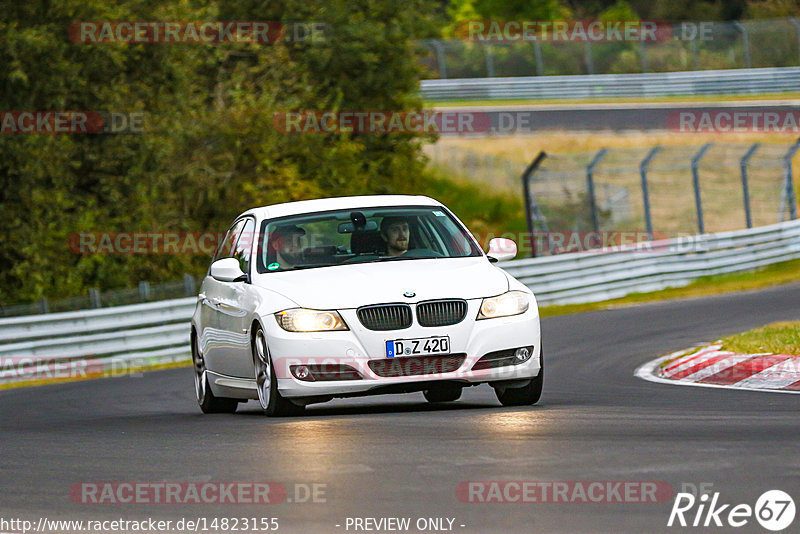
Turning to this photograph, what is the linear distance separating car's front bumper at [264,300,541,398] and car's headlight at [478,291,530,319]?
4cm

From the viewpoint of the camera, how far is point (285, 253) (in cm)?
1135

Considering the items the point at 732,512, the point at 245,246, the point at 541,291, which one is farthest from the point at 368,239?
the point at 541,291

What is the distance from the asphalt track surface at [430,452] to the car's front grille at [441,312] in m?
0.61

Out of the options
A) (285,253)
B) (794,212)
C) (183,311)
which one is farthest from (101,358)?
(794,212)

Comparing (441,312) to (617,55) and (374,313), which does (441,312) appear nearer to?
(374,313)

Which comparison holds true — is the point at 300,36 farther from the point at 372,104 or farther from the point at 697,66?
the point at 697,66

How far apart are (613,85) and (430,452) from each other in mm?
47212

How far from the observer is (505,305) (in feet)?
34.3

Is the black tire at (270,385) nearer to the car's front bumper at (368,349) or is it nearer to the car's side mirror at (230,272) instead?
the car's front bumper at (368,349)

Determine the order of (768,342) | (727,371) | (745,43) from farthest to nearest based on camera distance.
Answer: (745,43)
(768,342)
(727,371)

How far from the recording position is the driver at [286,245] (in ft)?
36.9

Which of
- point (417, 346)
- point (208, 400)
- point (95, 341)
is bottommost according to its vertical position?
point (95, 341)

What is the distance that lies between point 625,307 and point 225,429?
15.8 meters

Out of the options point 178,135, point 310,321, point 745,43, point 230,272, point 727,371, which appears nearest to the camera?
point 310,321
